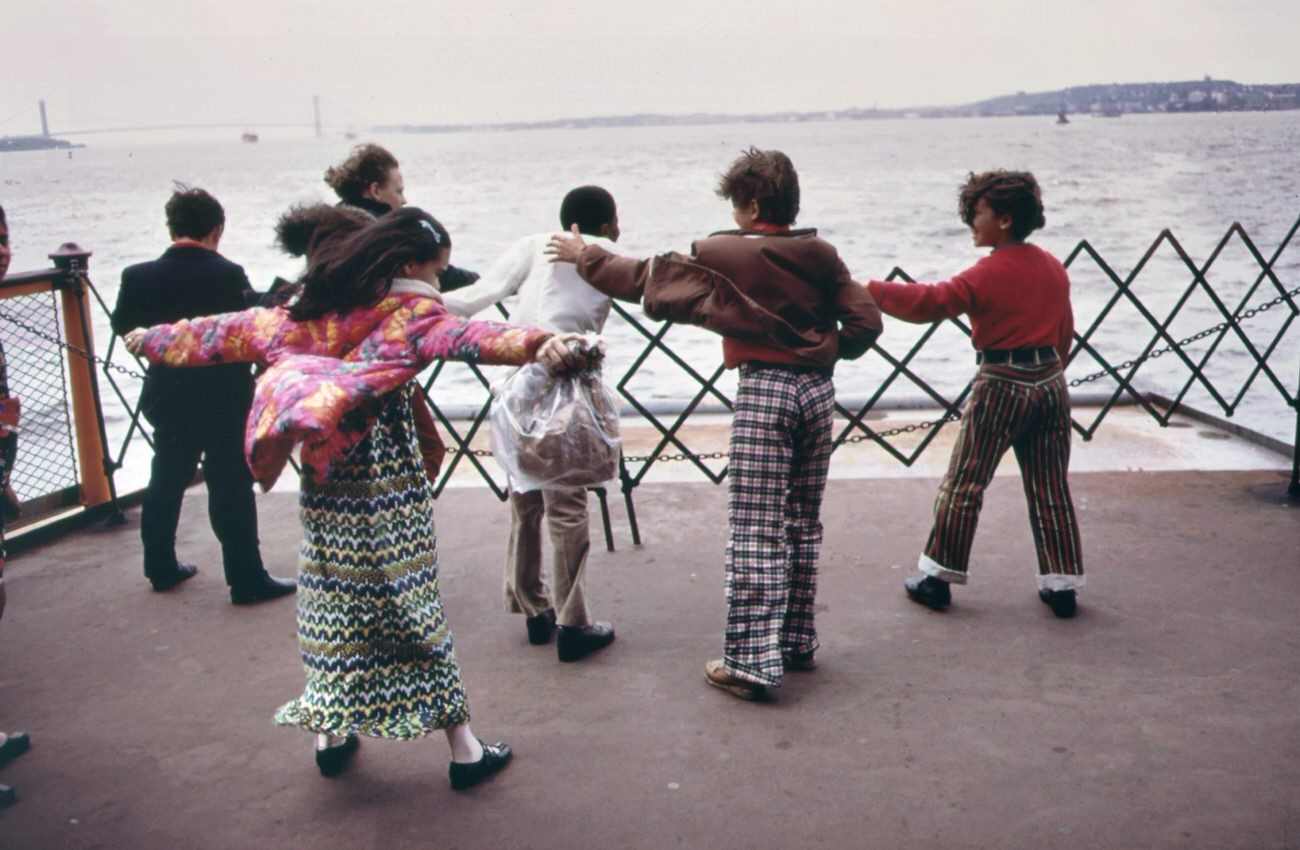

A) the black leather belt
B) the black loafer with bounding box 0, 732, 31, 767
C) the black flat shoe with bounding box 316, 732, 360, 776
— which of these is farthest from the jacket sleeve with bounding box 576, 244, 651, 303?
the black loafer with bounding box 0, 732, 31, 767

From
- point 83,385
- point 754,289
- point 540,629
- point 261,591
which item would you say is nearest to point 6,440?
point 261,591

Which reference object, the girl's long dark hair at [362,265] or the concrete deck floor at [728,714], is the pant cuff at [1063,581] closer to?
the concrete deck floor at [728,714]

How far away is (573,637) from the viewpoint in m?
4.10

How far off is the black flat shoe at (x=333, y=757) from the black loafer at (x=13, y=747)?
2.98 feet

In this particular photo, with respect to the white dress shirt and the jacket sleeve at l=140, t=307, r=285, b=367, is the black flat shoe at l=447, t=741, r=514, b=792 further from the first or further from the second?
the white dress shirt

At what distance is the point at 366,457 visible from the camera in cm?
309

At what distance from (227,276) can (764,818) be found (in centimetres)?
289

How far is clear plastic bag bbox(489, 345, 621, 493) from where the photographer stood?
12.7ft

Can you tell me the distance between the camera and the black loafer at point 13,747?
352 centimetres

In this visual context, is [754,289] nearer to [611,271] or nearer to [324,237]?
[611,271]

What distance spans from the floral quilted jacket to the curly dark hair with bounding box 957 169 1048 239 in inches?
74.5

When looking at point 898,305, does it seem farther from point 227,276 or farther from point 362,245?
point 227,276

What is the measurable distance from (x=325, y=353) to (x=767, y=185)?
4.46 feet

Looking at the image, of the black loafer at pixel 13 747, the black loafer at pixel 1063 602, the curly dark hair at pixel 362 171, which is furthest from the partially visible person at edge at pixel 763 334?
the black loafer at pixel 13 747
